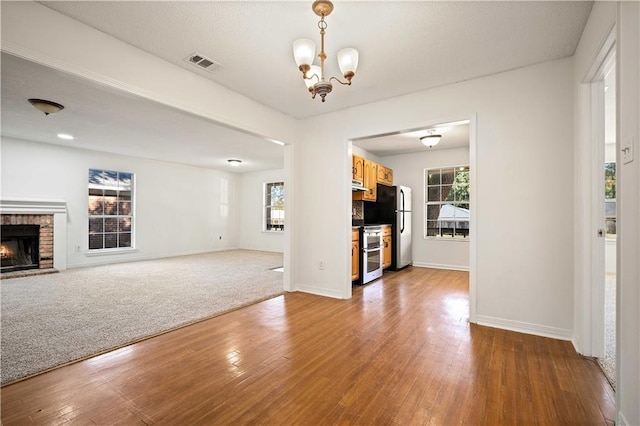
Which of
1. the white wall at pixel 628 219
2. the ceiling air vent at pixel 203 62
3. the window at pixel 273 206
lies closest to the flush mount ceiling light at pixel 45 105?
the ceiling air vent at pixel 203 62

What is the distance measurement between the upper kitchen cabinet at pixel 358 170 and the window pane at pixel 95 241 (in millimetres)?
6077

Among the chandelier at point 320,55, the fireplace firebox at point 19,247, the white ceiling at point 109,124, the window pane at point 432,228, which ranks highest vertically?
the white ceiling at point 109,124

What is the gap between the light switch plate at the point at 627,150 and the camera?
1.36 m

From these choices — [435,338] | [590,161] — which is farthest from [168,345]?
[590,161]

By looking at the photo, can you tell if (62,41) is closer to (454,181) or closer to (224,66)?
(224,66)

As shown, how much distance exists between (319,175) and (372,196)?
167cm

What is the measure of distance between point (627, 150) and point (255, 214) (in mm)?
8727

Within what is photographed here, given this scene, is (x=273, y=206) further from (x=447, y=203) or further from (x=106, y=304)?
(x=106, y=304)

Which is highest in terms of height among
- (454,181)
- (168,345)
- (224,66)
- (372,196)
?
(224,66)

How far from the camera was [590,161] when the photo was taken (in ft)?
7.43

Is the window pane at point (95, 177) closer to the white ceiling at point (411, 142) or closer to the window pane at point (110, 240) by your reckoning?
the window pane at point (110, 240)

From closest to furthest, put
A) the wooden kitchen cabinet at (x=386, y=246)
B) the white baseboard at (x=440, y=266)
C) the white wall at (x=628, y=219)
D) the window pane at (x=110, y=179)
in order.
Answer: the white wall at (x=628, y=219) < the wooden kitchen cabinet at (x=386, y=246) < the white baseboard at (x=440, y=266) < the window pane at (x=110, y=179)

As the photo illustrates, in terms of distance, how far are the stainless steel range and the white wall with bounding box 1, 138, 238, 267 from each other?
575 centimetres

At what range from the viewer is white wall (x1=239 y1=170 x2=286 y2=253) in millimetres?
8930
